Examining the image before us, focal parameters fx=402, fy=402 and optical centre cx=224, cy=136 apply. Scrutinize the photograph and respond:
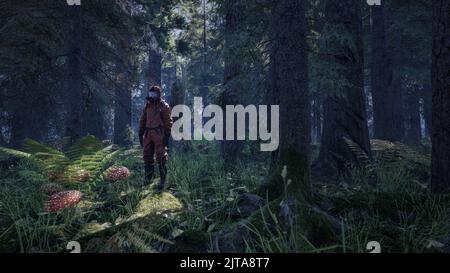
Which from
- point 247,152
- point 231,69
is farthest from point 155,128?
point 247,152

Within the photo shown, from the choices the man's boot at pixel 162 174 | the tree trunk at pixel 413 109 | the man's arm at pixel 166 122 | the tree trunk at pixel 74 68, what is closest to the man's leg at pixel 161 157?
the man's boot at pixel 162 174

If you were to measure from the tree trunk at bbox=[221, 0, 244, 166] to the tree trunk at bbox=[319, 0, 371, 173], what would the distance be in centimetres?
204

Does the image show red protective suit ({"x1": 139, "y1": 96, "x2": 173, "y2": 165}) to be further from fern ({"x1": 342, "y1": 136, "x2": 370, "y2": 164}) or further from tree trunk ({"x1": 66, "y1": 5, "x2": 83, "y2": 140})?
fern ({"x1": 342, "y1": 136, "x2": 370, "y2": 164})

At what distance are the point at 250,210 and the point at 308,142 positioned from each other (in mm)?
1229

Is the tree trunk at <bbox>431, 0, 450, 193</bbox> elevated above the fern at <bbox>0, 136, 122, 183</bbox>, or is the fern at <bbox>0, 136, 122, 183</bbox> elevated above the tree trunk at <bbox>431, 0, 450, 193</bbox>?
the tree trunk at <bbox>431, 0, 450, 193</bbox>

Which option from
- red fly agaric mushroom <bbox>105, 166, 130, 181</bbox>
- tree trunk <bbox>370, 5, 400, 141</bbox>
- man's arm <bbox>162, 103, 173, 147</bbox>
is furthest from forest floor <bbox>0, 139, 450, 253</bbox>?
tree trunk <bbox>370, 5, 400, 141</bbox>

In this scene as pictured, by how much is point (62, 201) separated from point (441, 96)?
17.1ft

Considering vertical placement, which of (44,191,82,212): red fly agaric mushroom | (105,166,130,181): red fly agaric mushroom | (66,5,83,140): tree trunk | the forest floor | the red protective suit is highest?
(66,5,83,140): tree trunk

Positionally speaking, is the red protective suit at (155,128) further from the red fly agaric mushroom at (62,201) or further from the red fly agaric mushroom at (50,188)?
the red fly agaric mushroom at (62,201)

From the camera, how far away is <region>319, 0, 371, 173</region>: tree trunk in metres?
8.41

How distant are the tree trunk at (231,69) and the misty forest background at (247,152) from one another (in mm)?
46

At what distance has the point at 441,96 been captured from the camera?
5344 mm

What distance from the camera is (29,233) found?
15.8 feet
